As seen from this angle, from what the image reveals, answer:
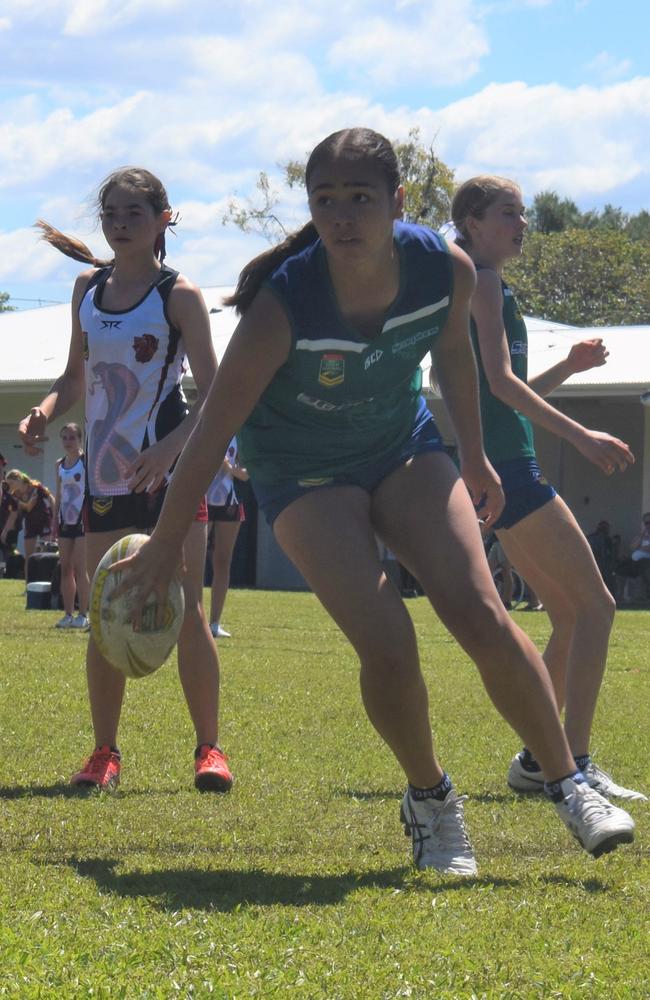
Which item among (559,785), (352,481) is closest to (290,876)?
(559,785)

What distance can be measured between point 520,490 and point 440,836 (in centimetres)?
169

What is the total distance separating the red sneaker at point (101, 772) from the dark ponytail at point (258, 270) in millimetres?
2113

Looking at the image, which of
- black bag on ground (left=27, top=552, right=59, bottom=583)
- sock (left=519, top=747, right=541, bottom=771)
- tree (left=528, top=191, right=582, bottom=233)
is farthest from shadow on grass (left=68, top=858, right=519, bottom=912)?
tree (left=528, top=191, right=582, bottom=233)

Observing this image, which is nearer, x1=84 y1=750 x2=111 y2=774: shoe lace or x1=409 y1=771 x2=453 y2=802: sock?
x1=409 y1=771 x2=453 y2=802: sock

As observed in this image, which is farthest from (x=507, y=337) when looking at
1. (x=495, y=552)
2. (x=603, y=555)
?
(x=603, y=555)

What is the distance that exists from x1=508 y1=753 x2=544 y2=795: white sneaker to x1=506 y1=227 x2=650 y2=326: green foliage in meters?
60.3

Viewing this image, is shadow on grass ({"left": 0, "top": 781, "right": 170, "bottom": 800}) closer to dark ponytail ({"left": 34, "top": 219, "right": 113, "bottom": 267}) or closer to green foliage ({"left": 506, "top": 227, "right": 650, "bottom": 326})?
dark ponytail ({"left": 34, "top": 219, "right": 113, "bottom": 267})

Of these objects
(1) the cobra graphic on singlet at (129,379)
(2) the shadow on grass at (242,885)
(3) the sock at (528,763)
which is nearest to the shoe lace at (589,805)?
(2) the shadow on grass at (242,885)

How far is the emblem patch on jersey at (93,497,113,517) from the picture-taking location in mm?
5801

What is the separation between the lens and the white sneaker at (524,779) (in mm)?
5848

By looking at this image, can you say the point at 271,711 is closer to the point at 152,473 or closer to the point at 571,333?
the point at 152,473

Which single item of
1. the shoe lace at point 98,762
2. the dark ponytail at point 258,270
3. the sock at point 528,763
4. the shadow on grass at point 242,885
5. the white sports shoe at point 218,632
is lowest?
the white sports shoe at point 218,632

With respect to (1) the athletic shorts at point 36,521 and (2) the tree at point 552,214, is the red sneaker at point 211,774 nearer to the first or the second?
(1) the athletic shorts at point 36,521

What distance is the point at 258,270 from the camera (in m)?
4.29
